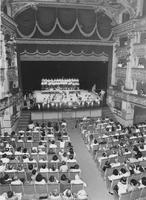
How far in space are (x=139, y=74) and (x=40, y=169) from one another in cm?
1107

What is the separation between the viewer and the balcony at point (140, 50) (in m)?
15.7

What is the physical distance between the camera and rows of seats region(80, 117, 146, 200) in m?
7.77

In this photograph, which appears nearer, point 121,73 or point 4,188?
point 4,188

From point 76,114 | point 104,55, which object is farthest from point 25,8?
point 76,114

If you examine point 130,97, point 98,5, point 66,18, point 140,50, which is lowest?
point 130,97

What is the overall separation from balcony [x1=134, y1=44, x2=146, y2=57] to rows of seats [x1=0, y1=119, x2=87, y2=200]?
28.2 ft

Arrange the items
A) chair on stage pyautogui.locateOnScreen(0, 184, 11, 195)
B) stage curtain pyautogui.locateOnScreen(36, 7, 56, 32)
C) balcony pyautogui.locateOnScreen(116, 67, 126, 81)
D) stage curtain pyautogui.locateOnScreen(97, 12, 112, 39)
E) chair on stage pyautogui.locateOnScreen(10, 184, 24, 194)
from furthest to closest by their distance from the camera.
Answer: stage curtain pyautogui.locateOnScreen(97, 12, 112, 39), stage curtain pyautogui.locateOnScreen(36, 7, 56, 32), balcony pyautogui.locateOnScreen(116, 67, 126, 81), chair on stage pyautogui.locateOnScreen(10, 184, 24, 194), chair on stage pyautogui.locateOnScreen(0, 184, 11, 195)

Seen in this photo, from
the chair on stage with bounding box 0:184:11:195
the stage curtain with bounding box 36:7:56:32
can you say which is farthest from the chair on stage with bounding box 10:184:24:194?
the stage curtain with bounding box 36:7:56:32

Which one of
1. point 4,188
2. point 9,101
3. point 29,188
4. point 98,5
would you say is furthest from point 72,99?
point 4,188

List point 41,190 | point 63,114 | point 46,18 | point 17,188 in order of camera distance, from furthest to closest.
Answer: point 46,18, point 63,114, point 41,190, point 17,188

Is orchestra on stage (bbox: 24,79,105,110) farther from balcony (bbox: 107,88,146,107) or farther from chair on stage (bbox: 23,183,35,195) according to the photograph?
chair on stage (bbox: 23,183,35,195)

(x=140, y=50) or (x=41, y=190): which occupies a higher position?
(x=140, y=50)

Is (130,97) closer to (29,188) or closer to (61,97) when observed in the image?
(61,97)

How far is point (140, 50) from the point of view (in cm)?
1617
